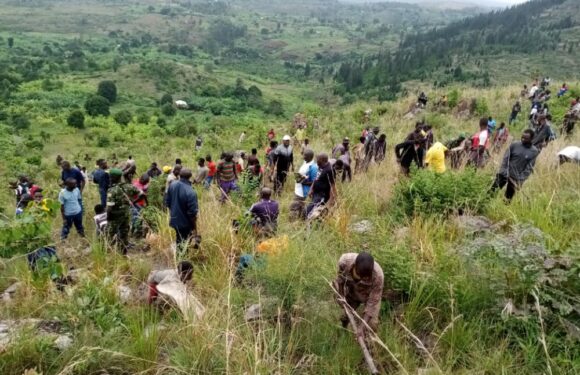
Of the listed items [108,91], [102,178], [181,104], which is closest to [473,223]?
[102,178]

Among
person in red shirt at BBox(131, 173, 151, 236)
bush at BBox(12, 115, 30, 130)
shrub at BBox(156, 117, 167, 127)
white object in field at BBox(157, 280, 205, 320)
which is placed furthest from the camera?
shrub at BBox(156, 117, 167, 127)

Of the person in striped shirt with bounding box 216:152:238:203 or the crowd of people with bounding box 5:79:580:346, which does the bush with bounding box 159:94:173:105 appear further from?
the person in striped shirt with bounding box 216:152:238:203

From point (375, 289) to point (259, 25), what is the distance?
7258 inches

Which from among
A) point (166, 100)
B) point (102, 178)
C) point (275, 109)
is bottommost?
point (275, 109)

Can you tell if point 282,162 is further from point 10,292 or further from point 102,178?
point 10,292

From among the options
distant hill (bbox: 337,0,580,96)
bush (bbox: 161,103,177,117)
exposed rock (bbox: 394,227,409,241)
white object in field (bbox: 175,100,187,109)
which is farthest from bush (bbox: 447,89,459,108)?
white object in field (bbox: 175,100,187,109)

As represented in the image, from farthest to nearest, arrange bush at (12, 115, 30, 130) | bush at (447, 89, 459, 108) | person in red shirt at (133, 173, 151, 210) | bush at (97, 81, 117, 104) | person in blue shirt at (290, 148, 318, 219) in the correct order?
bush at (97, 81, 117, 104) < bush at (12, 115, 30, 130) < bush at (447, 89, 459, 108) < person in red shirt at (133, 173, 151, 210) < person in blue shirt at (290, 148, 318, 219)

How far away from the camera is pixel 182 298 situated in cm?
360

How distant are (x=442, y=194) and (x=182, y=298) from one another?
3108 millimetres

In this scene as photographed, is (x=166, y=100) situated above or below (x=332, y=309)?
below

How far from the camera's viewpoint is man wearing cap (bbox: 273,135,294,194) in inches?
329

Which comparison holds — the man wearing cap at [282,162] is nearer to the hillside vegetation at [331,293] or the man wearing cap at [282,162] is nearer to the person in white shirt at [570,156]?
the hillside vegetation at [331,293]

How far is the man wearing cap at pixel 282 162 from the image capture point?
27.4 ft

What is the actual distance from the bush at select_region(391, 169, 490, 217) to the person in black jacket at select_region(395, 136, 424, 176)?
6.90ft
